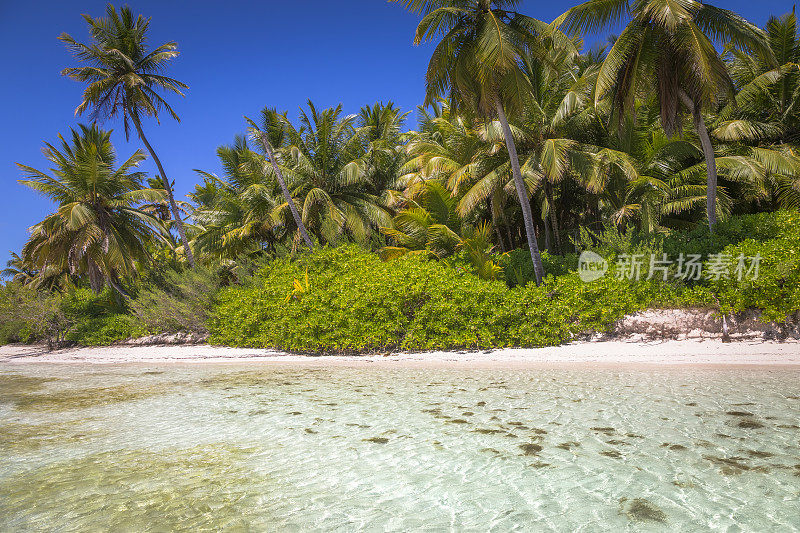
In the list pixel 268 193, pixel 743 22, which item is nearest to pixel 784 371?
pixel 743 22

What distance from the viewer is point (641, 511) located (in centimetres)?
257

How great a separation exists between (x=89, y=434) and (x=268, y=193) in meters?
15.5

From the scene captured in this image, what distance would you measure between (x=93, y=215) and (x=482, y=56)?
52.4ft

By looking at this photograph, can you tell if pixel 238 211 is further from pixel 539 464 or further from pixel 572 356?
pixel 539 464

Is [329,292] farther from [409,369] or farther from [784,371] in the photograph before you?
[784,371]

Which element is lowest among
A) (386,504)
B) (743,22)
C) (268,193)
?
(386,504)

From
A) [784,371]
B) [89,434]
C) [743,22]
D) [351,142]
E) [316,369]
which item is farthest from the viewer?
[351,142]

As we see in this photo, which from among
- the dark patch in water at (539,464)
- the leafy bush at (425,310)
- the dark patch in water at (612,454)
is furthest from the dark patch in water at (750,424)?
the leafy bush at (425,310)

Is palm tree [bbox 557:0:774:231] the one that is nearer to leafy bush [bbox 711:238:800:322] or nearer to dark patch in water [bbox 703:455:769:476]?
leafy bush [bbox 711:238:800:322]

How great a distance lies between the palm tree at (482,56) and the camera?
1190cm

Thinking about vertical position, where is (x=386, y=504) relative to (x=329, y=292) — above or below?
below

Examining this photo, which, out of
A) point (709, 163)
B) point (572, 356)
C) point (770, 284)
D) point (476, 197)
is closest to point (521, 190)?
point (476, 197)

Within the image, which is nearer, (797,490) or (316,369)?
(797,490)

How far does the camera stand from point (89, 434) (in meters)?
4.72
